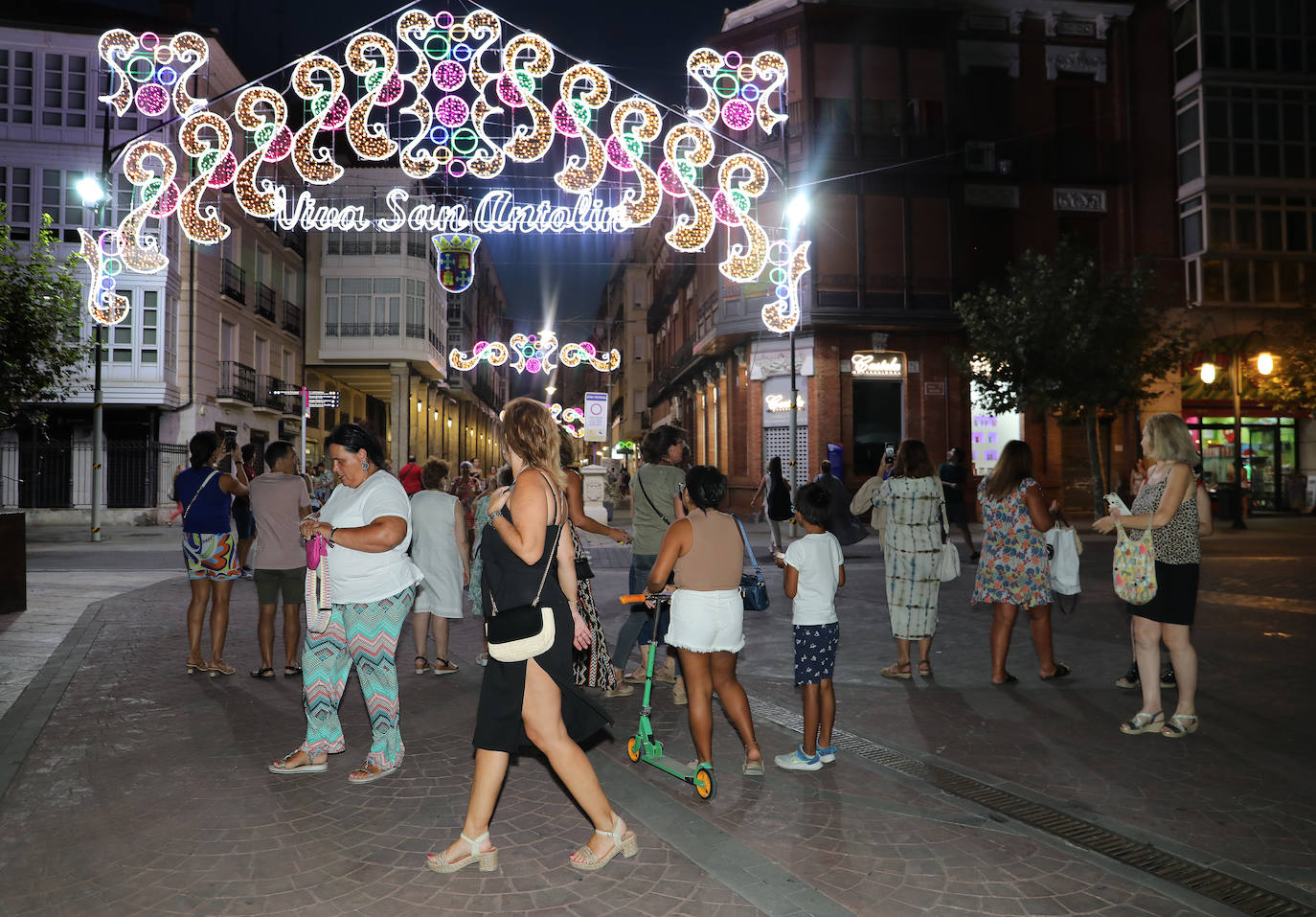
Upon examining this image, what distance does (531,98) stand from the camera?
1249 cm

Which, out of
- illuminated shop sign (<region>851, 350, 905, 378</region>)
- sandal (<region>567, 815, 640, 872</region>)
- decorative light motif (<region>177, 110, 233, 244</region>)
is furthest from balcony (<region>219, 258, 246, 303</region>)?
sandal (<region>567, 815, 640, 872</region>)

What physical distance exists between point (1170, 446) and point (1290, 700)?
2195 millimetres

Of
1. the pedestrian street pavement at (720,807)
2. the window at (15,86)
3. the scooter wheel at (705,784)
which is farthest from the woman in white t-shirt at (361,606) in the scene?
the window at (15,86)

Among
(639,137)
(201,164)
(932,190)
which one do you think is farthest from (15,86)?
(932,190)

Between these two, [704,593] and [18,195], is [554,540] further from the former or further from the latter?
[18,195]

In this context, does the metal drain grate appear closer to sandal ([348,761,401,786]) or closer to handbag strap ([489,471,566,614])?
handbag strap ([489,471,566,614])

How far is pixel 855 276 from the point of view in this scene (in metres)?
25.0

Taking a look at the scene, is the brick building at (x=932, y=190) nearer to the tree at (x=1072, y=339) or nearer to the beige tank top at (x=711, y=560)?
the tree at (x=1072, y=339)

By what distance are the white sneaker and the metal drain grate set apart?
409 millimetres

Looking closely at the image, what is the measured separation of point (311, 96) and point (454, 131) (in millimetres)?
1916

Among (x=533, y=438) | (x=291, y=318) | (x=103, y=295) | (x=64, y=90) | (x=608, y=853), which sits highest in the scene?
(x=64, y=90)

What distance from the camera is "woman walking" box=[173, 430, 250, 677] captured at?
22.5ft

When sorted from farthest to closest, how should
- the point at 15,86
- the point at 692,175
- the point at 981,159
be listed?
the point at 981,159, the point at 15,86, the point at 692,175

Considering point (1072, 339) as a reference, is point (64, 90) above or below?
above
